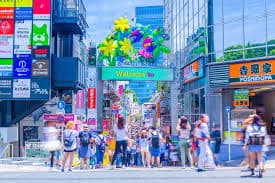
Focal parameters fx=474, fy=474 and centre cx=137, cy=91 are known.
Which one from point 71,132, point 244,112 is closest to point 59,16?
point 244,112

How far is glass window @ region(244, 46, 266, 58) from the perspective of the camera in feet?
83.3

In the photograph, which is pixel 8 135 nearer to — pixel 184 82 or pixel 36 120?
pixel 36 120

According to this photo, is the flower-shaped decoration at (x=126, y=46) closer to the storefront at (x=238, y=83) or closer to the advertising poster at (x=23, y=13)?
the storefront at (x=238, y=83)

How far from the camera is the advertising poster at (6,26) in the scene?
A: 27406 mm

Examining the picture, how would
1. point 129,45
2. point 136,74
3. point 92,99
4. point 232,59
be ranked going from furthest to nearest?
point 129,45 → point 136,74 → point 92,99 → point 232,59

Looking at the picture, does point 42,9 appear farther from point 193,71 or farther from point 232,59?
point 232,59

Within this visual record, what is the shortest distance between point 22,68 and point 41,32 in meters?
2.37

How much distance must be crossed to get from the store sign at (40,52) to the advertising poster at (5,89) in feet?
6.94

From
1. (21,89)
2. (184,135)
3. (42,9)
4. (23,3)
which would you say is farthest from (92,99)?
(184,135)

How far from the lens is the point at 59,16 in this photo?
29.8m

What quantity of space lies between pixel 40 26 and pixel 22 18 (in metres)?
1.12

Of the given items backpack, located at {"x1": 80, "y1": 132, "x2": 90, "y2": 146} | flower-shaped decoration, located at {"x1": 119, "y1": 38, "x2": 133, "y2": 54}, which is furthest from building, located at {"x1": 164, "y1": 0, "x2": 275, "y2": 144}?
backpack, located at {"x1": 80, "y1": 132, "x2": 90, "y2": 146}

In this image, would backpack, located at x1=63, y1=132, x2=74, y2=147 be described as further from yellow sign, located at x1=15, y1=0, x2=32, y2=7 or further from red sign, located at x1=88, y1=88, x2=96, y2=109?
red sign, located at x1=88, y1=88, x2=96, y2=109

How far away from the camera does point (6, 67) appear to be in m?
27.6
